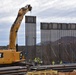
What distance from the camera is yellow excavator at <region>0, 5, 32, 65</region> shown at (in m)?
19.1

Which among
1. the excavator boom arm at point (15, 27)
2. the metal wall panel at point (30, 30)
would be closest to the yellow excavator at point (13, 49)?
the excavator boom arm at point (15, 27)

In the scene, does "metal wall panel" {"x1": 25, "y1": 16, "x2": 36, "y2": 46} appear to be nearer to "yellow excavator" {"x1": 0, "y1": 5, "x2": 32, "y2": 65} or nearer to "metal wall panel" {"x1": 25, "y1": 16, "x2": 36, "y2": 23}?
"metal wall panel" {"x1": 25, "y1": 16, "x2": 36, "y2": 23}

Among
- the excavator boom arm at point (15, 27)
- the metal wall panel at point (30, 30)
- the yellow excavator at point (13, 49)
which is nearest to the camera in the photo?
the yellow excavator at point (13, 49)

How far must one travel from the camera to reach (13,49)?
68.3 feet

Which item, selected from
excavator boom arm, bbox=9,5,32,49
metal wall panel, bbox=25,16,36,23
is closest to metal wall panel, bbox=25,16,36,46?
metal wall panel, bbox=25,16,36,23

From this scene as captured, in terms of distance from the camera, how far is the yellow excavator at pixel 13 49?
1912 centimetres

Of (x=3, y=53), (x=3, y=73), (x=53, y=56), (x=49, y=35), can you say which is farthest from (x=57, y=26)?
(x=3, y=73)

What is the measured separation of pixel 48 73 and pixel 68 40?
18934 mm

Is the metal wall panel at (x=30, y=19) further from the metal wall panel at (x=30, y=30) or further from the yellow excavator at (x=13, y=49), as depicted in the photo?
the yellow excavator at (x=13, y=49)

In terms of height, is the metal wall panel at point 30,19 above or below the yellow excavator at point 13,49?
above

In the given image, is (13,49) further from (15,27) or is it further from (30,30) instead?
(30,30)

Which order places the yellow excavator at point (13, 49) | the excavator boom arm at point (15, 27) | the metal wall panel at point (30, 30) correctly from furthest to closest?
the metal wall panel at point (30, 30), the excavator boom arm at point (15, 27), the yellow excavator at point (13, 49)

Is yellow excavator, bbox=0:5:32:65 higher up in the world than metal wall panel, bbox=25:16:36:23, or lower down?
lower down

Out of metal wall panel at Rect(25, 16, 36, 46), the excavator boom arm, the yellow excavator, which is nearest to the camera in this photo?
the yellow excavator
